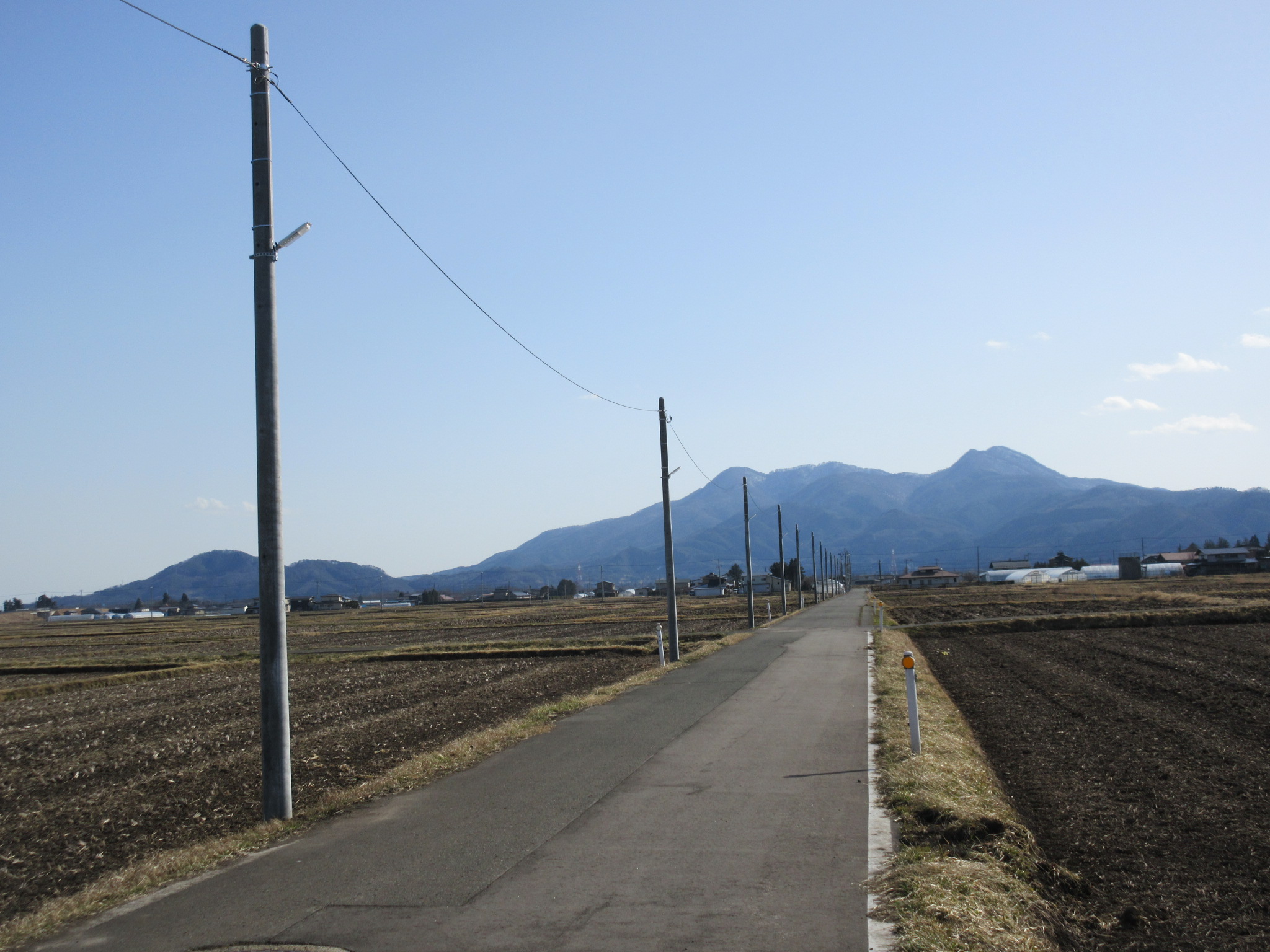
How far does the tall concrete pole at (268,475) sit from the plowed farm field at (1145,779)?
6.97m

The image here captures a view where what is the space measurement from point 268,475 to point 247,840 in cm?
335

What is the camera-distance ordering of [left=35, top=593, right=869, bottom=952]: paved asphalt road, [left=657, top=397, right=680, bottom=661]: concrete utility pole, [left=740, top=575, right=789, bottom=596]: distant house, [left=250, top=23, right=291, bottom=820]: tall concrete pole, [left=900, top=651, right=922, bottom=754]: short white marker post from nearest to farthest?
[left=35, top=593, right=869, bottom=952]: paved asphalt road, [left=250, top=23, right=291, bottom=820]: tall concrete pole, [left=900, top=651, right=922, bottom=754]: short white marker post, [left=657, top=397, right=680, bottom=661]: concrete utility pole, [left=740, top=575, right=789, bottom=596]: distant house

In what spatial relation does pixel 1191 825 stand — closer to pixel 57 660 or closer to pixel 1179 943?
pixel 1179 943

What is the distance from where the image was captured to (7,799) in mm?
11500

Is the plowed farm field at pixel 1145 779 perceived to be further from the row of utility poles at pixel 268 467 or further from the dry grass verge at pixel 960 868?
the row of utility poles at pixel 268 467

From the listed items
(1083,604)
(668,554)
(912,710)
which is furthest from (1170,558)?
(912,710)

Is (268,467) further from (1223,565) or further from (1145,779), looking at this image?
(1223,565)

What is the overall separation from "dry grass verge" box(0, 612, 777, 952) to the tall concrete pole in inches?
23.4

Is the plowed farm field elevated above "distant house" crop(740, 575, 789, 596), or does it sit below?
above

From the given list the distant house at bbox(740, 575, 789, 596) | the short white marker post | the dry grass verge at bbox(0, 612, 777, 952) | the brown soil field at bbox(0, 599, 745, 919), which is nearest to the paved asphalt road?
the dry grass verge at bbox(0, 612, 777, 952)

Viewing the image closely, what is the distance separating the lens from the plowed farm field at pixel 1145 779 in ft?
20.6

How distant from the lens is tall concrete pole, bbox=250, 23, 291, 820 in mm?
9148

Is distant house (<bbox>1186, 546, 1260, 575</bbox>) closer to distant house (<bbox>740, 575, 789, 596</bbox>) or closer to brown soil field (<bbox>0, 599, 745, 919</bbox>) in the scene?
distant house (<bbox>740, 575, 789, 596</bbox>)

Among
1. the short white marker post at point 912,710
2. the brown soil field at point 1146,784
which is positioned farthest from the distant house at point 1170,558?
the short white marker post at point 912,710
